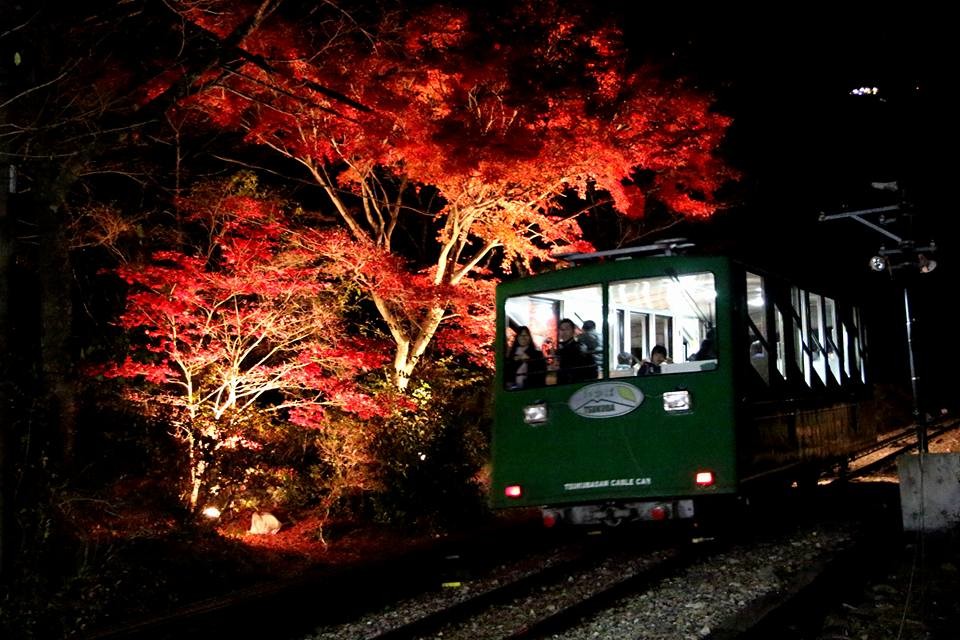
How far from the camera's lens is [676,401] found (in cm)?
872

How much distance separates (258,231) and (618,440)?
6.77m

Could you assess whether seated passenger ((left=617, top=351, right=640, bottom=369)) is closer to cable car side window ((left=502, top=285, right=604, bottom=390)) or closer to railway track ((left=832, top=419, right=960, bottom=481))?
cable car side window ((left=502, top=285, right=604, bottom=390))

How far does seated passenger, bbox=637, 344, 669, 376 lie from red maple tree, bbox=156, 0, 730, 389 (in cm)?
602

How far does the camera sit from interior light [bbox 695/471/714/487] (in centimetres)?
853

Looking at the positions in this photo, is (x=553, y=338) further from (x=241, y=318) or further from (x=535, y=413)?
(x=241, y=318)

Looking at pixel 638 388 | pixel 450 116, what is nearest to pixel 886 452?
pixel 450 116

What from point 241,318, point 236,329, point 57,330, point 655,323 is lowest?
point 655,323

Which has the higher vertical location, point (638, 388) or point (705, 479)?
point (638, 388)

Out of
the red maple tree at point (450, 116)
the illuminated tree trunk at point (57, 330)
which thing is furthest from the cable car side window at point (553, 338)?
the illuminated tree trunk at point (57, 330)

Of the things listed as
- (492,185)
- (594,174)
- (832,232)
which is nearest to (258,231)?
(492,185)

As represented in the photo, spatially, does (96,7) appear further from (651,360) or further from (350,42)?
(651,360)

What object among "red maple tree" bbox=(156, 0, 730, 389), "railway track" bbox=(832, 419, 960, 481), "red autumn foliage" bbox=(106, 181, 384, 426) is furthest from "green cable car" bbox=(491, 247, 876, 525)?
"railway track" bbox=(832, 419, 960, 481)

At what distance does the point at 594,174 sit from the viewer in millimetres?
15383

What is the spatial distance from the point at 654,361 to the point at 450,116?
706 centimetres
